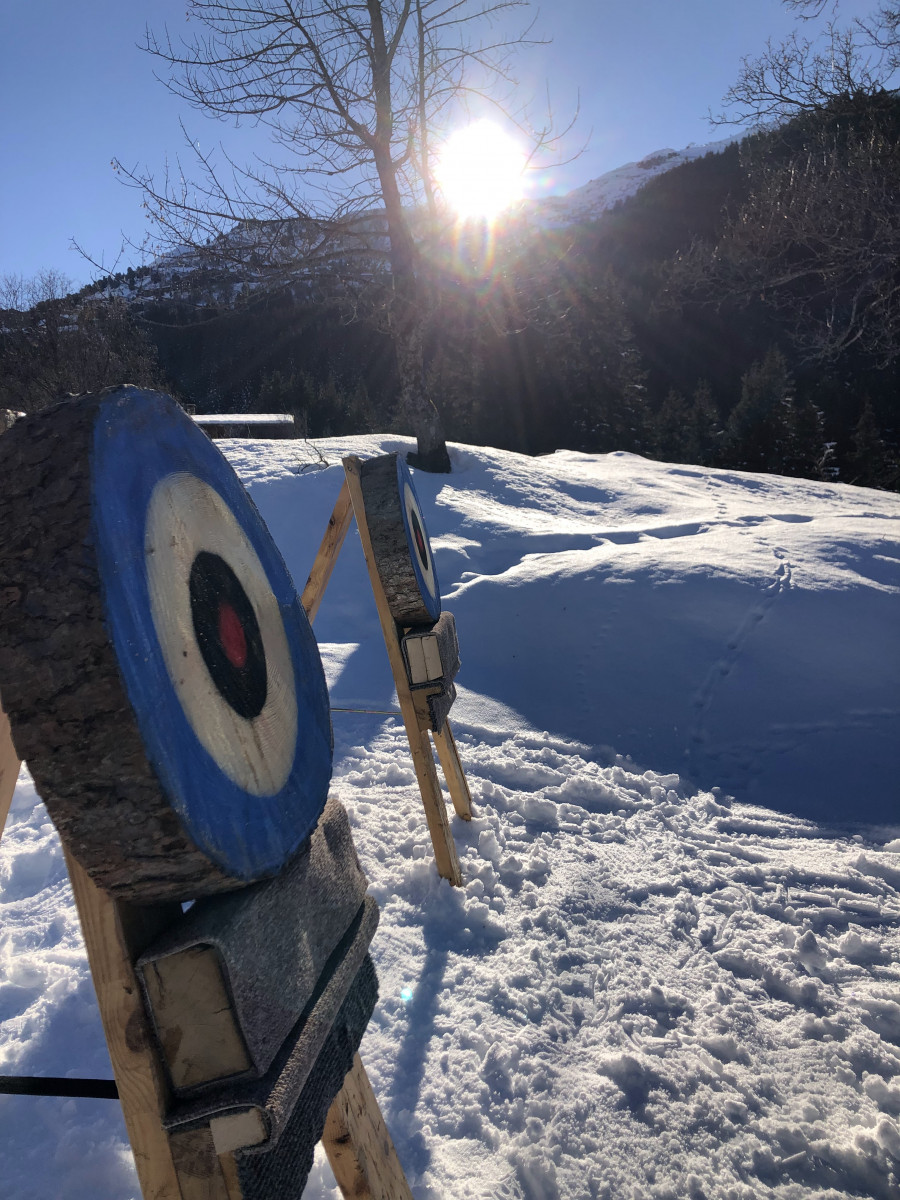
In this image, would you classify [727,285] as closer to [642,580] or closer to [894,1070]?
[642,580]

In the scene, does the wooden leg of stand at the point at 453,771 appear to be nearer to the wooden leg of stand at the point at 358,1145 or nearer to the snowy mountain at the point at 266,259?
the wooden leg of stand at the point at 358,1145

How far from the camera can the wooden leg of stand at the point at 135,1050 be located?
2.54ft

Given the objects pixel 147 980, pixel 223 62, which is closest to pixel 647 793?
pixel 147 980

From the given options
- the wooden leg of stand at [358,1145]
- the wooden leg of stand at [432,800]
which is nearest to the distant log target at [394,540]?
the wooden leg of stand at [432,800]

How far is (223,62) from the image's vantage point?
7.97m

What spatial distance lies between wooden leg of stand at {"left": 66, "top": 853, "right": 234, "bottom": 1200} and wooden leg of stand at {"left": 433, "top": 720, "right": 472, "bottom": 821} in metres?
1.99

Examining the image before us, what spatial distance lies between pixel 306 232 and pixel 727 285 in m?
5.52

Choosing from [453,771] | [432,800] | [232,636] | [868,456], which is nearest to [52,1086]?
[232,636]

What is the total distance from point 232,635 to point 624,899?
2.18 m

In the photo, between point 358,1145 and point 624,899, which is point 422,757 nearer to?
point 624,899

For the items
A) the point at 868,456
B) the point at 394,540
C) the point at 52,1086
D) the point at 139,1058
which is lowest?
the point at 868,456

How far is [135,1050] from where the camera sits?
2.59 feet

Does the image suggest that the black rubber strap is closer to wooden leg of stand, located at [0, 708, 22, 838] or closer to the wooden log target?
wooden leg of stand, located at [0, 708, 22, 838]

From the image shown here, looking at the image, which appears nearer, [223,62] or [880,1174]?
[880,1174]
